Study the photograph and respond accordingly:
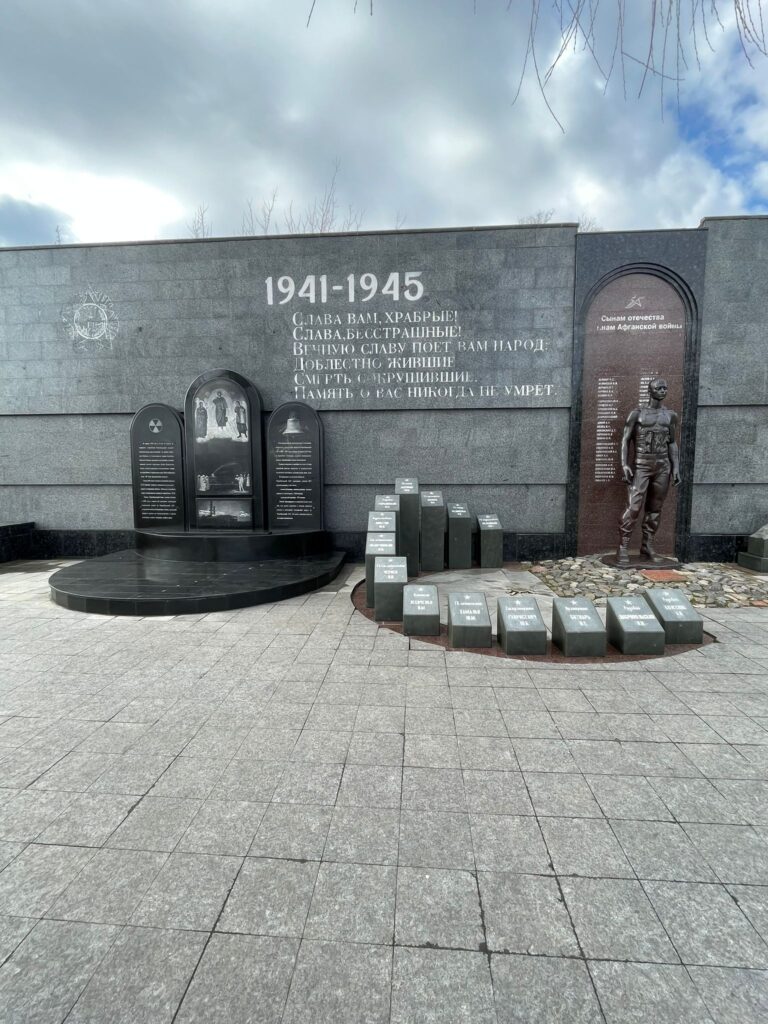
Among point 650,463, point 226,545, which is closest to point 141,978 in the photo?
point 226,545

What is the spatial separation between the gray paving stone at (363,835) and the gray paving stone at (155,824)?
30.0 inches

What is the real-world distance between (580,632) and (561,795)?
230cm

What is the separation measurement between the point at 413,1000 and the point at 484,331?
936cm

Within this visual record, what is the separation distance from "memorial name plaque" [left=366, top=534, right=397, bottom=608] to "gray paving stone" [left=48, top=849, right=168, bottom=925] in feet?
13.7

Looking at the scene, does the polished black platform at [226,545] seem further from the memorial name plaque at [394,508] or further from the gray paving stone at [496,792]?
the gray paving stone at [496,792]

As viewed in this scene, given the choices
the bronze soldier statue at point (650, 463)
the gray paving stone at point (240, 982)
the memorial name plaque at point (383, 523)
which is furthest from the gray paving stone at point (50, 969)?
the bronze soldier statue at point (650, 463)

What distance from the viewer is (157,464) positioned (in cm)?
936

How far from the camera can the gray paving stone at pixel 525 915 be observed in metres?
1.93

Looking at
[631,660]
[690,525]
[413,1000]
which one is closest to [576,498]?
[690,525]

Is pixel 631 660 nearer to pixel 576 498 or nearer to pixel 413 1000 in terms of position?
pixel 413 1000

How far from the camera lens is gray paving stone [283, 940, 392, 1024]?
1699mm

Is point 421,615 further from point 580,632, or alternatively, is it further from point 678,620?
point 678,620

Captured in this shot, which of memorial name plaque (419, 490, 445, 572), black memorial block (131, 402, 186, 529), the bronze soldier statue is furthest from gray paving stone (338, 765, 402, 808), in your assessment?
black memorial block (131, 402, 186, 529)

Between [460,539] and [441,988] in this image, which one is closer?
[441,988]
